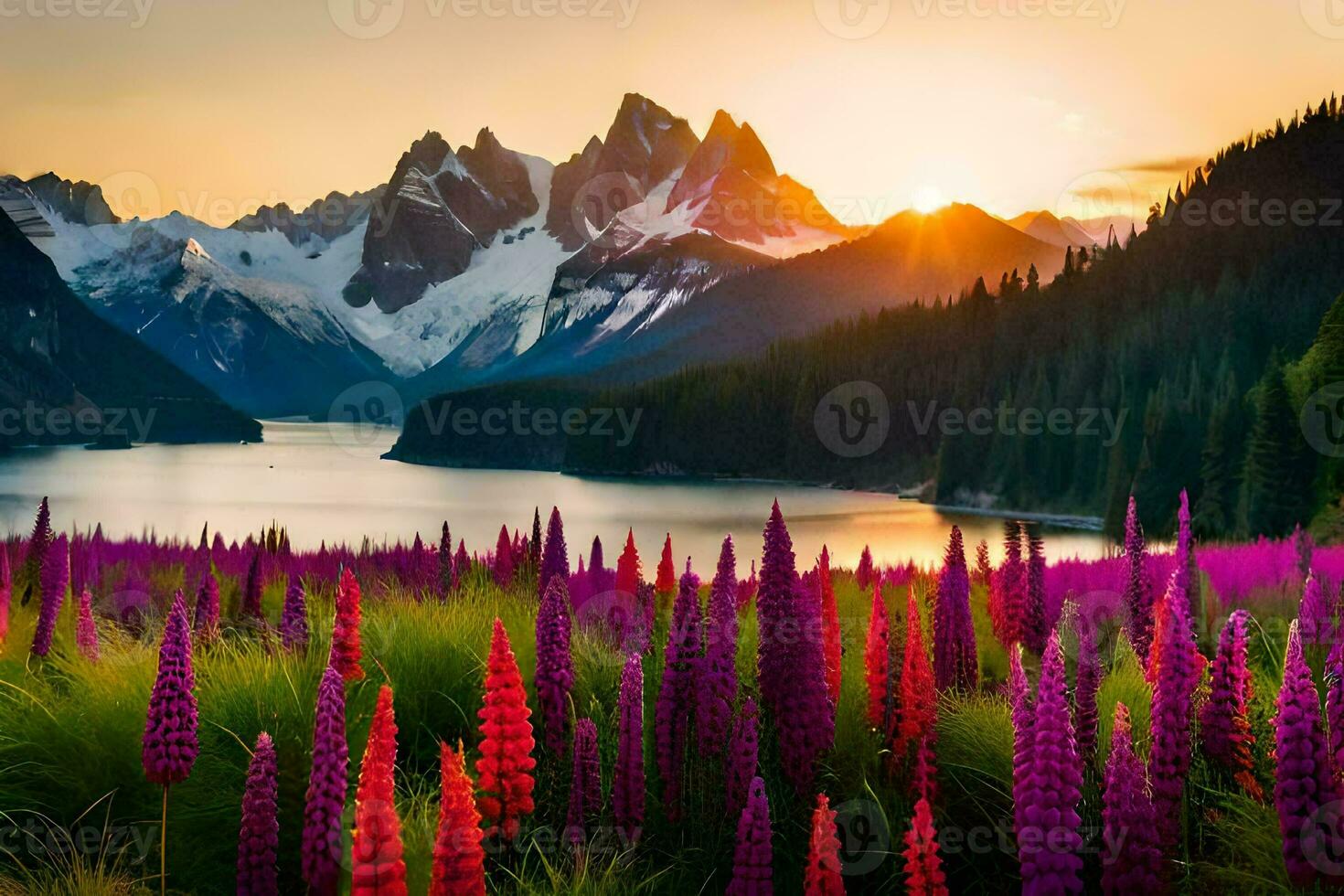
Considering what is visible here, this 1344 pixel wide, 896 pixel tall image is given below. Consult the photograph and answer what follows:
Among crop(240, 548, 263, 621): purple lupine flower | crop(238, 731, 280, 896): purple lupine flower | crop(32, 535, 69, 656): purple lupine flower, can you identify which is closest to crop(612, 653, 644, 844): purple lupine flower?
crop(238, 731, 280, 896): purple lupine flower

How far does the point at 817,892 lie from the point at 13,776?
16.9ft

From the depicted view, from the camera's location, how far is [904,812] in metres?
6.62

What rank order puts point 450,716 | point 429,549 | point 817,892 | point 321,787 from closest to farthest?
point 321,787 → point 817,892 → point 450,716 → point 429,549

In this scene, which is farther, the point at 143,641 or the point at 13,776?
the point at 143,641

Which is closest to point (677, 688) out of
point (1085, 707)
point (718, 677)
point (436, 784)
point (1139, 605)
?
point (718, 677)

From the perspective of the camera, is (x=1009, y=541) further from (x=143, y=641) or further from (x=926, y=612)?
(x=143, y=641)

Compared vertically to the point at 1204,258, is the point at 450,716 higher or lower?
lower

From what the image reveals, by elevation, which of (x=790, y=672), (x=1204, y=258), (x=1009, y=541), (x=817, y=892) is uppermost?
(x=1204, y=258)

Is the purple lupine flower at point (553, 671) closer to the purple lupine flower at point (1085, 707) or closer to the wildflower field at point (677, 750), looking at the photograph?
the wildflower field at point (677, 750)

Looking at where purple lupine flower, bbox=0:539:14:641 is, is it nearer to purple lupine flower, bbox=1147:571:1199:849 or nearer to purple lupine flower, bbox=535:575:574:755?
purple lupine flower, bbox=535:575:574:755

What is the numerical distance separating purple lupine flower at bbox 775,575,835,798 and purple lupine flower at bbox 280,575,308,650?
3615mm

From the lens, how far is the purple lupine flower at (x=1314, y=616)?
21.0ft

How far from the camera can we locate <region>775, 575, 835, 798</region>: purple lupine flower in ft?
20.9

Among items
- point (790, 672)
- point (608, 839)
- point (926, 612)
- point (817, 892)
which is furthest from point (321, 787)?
point (926, 612)
